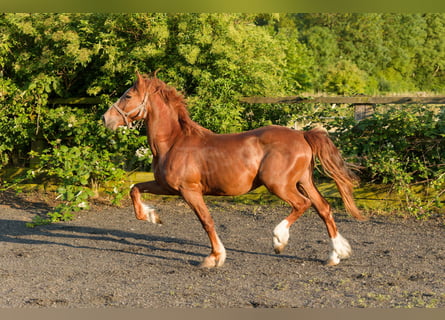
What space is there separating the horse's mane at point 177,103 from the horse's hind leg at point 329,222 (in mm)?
1174

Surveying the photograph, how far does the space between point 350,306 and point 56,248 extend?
12.0 ft

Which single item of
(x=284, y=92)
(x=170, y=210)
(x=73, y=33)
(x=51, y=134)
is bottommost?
(x=170, y=210)

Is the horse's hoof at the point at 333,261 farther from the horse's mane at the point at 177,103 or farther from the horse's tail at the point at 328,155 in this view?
the horse's mane at the point at 177,103

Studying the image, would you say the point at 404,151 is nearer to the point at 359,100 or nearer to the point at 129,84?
the point at 359,100

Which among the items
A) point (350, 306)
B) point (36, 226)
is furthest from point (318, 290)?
point (36, 226)

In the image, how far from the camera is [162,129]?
589 cm

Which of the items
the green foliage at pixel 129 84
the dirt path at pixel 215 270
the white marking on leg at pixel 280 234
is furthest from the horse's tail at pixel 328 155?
the green foliage at pixel 129 84

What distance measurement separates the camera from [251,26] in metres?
10.6

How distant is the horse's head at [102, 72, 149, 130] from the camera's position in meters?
5.77

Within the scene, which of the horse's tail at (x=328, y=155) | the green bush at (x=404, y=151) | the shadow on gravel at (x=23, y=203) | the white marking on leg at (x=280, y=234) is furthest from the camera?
the shadow on gravel at (x=23, y=203)

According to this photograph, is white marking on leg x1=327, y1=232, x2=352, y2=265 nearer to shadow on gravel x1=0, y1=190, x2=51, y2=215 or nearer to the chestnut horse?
the chestnut horse

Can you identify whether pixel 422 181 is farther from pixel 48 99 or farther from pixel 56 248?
pixel 48 99

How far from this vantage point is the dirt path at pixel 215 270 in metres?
4.50

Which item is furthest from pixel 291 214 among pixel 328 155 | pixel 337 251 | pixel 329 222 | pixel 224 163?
pixel 224 163
